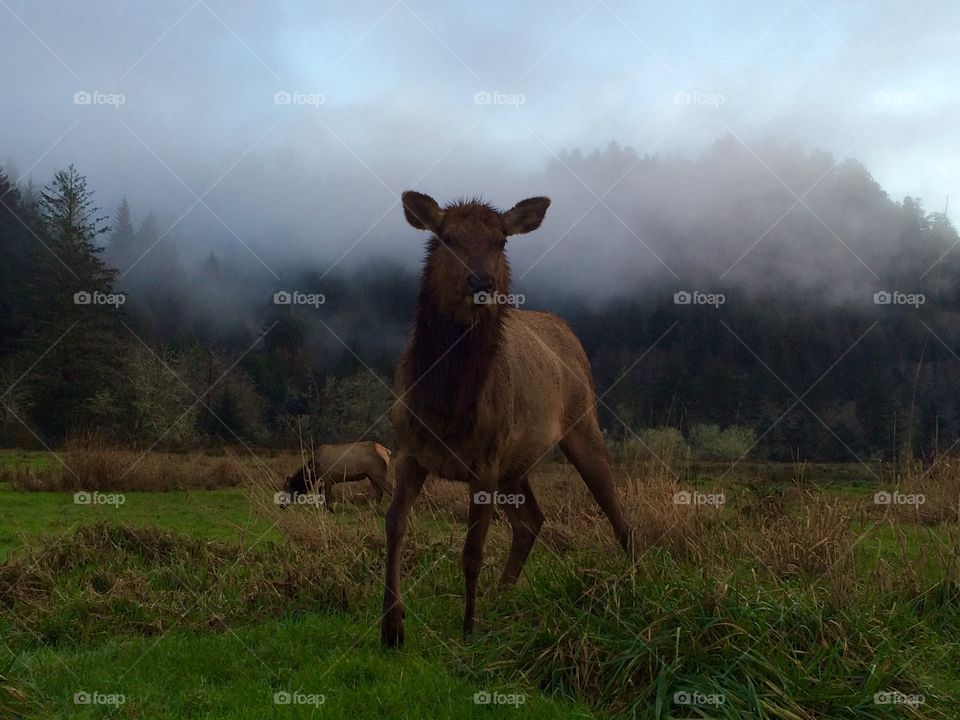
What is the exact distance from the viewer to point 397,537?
252 inches

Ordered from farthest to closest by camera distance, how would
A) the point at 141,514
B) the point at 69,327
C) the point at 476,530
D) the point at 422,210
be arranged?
the point at 69,327 < the point at 141,514 < the point at 422,210 < the point at 476,530

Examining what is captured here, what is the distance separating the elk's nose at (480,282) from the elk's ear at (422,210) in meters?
1.19

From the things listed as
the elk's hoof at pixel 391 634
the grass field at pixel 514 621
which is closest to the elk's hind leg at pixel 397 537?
the elk's hoof at pixel 391 634

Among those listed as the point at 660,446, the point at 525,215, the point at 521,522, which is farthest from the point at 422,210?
the point at 660,446

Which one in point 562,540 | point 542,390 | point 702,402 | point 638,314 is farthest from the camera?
point 638,314

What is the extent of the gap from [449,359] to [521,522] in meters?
2.23

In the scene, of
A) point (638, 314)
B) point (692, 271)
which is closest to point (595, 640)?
point (638, 314)

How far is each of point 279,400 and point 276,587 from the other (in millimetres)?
27244

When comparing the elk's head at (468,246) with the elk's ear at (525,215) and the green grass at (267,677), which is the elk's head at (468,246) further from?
the green grass at (267,677)

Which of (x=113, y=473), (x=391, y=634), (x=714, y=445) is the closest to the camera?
(x=391, y=634)

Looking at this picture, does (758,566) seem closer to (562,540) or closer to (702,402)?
(562,540)

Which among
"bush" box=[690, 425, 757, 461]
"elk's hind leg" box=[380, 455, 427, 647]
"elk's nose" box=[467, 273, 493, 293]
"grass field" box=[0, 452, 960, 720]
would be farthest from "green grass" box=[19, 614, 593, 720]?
"bush" box=[690, 425, 757, 461]

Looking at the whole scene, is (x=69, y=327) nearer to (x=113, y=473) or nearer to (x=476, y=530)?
(x=113, y=473)

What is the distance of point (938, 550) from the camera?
7.49 metres
